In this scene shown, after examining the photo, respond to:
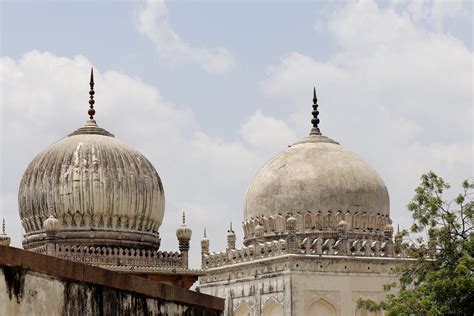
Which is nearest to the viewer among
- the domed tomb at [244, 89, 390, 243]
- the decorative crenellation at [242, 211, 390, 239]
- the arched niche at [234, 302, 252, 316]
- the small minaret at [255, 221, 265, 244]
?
the arched niche at [234, 302, 252, 316]

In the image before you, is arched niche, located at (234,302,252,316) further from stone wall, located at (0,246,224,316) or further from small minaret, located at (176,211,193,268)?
stone wall, located at (0,246,224,316)

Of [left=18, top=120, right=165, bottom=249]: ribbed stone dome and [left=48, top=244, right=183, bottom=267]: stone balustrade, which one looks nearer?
[left=48, top=244, right=183, bottom=267]: stone balustrade

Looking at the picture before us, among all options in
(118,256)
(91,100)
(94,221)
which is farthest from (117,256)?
(91,100)

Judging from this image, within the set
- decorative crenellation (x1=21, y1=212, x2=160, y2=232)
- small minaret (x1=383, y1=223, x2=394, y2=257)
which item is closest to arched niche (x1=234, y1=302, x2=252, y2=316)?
small minaret (x1=383, y1=223, x2=394, y2=257)

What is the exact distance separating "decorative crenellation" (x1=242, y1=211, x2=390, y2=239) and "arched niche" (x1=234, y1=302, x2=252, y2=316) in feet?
6.32

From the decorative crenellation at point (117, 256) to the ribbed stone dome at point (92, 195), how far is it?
1.33 feet

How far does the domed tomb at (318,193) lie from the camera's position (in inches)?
1107

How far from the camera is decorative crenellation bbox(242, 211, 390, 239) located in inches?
1103

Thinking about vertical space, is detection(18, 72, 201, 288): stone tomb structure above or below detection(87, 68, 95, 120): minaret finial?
below

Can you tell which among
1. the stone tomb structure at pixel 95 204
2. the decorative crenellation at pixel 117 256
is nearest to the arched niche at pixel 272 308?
the stone tomb structure at pixel 95 204

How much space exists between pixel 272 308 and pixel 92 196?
5193 mm

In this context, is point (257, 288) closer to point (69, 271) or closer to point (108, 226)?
point (108, 226)

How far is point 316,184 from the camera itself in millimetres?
28344

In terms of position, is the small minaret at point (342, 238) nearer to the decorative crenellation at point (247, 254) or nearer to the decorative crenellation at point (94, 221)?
the decorative crenellation at point (247, 254)
